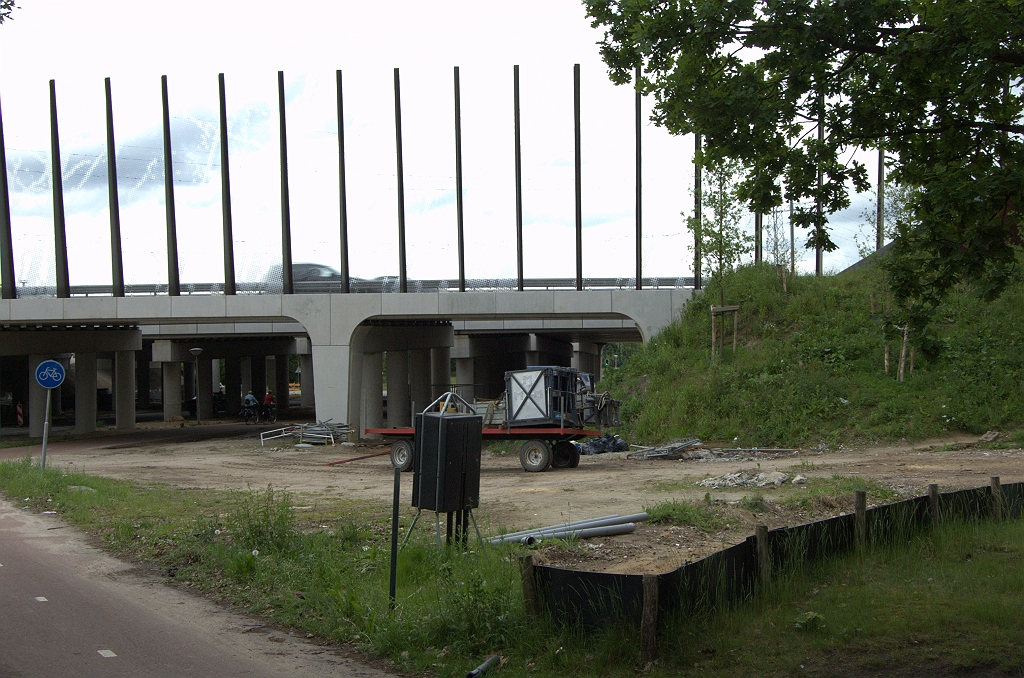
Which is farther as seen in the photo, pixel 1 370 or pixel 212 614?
pixel 1 370

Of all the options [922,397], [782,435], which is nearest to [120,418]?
[782,435]

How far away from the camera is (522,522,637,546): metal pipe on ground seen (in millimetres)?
9109

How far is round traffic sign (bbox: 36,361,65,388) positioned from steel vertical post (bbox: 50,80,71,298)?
16.9 m

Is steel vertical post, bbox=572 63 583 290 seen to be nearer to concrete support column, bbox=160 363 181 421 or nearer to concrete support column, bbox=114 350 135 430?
concrete support column, bbox=114 350 135 430

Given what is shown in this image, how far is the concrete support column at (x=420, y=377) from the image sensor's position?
49647 millimetres

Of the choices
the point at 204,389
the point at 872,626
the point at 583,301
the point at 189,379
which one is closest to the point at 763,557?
the point at 872,626

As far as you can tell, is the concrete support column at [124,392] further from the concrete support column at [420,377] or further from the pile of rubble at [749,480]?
the pile of rubble at [749,480]

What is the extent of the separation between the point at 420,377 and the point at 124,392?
625 inches

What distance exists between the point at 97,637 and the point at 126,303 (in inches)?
1068

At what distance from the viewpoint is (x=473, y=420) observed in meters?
7.86

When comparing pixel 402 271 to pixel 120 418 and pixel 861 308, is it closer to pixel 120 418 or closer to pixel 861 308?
pixel 861 308

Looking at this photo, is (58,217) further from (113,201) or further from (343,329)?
(343,329)

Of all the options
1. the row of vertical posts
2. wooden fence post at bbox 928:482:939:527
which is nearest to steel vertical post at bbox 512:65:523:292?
the row of vertical posts

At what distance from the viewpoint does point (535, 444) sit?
66.9 feet
